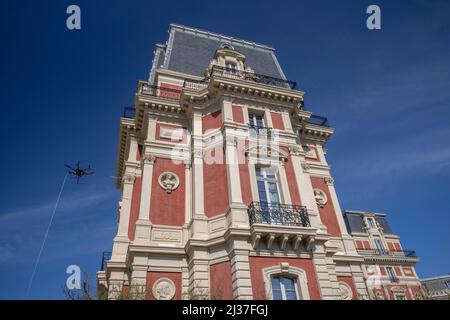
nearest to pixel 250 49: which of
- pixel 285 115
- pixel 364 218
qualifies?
pixel 285 115

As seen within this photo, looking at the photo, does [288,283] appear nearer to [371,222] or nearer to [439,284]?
[371,222]

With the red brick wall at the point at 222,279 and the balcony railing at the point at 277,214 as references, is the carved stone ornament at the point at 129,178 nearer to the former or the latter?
the red brick wall at the point at 222,279

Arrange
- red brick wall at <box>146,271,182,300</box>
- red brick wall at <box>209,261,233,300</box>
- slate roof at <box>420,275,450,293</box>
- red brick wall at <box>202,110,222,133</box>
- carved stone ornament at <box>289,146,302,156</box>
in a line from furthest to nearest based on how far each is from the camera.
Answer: slate roof at <box>420,275,450,293</box> < red brick wall at <box>202,110,222,133</box> < carved stone ornament at <box>289,146,302,156</box> < red brick wall at <box>146,271,182,300</box> < red brick wall at <box>209,261,233,300</box>

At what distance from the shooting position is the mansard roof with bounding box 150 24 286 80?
1994 cm

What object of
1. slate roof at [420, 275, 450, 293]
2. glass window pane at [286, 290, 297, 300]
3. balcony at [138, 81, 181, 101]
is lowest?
glass window pane at [286, 290, 297, 300]

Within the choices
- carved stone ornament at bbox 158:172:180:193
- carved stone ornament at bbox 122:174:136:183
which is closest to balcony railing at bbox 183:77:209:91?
carved stone ornament at bbox 158:172:180:193

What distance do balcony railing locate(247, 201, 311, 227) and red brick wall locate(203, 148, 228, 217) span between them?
4.46 ft

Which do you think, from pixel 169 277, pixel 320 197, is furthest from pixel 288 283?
pixel 320 197

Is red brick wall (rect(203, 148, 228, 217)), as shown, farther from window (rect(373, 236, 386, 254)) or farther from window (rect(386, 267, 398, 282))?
window (rect(373, 236, 386, 254))
